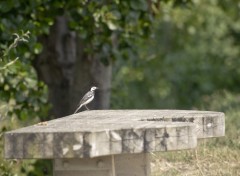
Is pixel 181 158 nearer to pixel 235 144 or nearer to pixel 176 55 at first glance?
pixel 235 144

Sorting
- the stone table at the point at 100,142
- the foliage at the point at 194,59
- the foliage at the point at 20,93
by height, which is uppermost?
the foliage at the point at 194,59

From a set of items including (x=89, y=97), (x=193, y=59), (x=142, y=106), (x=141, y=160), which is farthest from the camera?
(x=193, y=59)

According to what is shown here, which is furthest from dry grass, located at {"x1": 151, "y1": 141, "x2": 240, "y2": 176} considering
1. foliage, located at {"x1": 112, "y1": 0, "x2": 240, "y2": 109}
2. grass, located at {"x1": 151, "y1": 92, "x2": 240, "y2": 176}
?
foliage, located at {"x1": 112, "y1": 0, "x2": 240, "y2": 109}

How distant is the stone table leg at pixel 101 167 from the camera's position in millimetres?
5992

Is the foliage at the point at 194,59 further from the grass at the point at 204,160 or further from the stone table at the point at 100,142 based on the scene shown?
the stone table at the point at 100,142

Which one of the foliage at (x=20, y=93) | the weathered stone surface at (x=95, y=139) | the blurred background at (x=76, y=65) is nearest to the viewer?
the weathered stone surface at (x=95, y=139)

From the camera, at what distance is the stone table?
213 inches

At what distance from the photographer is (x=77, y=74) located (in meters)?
12.2

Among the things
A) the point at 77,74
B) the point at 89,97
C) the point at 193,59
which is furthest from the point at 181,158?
the point at 193,59

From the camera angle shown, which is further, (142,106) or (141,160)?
(142,106)

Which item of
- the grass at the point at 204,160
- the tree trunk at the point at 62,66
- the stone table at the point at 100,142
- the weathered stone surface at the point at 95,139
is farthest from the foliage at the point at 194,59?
the weathered stone surface at the point at 95,139

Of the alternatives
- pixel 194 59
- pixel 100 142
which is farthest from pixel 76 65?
pixel 194 59

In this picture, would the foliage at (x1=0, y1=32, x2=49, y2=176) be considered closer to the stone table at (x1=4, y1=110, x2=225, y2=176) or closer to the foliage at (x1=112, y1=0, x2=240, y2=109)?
the stone table at (x1=4, y1=110, x2=225, y2=176)

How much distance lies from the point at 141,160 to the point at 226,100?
8.00 meters
